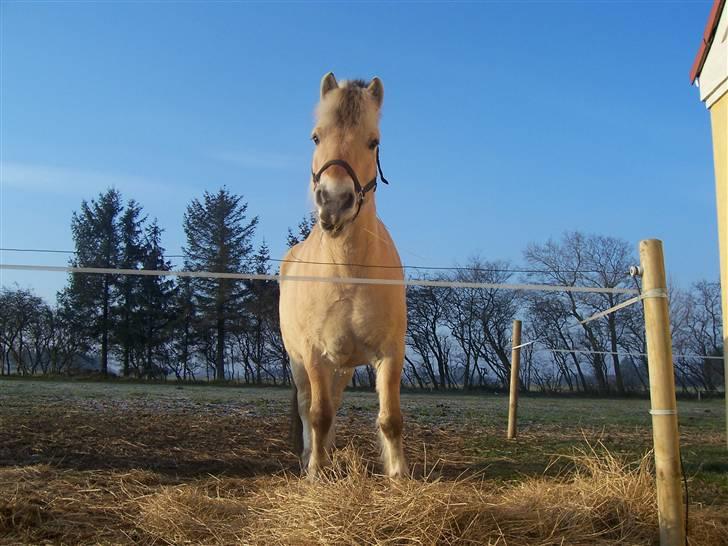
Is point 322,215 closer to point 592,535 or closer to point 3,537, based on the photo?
point 592,535

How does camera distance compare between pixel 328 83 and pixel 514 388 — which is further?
pixel 514 388

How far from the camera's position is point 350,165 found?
152 inches

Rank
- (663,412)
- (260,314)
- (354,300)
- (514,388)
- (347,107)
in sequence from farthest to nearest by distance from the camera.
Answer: (260,314) < (514,388) < (354,300) < (347,107) < (663,412)

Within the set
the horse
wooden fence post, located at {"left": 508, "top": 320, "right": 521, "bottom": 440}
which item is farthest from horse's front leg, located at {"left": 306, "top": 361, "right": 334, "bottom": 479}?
wooden fence post, located at {"left": 508, "top": 320, "right": 521, "bottom": 440}

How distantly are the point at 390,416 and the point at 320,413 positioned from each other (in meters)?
0.54

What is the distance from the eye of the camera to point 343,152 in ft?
12.8

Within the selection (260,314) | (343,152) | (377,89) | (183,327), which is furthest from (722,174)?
(183,327)

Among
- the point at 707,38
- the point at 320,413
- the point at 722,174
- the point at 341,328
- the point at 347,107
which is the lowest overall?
the point at 320,413

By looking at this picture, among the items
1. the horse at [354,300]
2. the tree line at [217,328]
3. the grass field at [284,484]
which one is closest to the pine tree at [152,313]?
the tree line at [217,328]

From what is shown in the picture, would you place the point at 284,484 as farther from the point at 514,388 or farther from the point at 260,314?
the point at 260,314

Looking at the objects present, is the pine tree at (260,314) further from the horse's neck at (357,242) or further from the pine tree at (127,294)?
the horse's neck at (357,242)

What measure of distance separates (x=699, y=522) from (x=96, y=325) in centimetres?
3171

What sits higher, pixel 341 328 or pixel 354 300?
pixel 354 300

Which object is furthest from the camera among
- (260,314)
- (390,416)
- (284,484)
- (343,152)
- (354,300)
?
(260,314)
